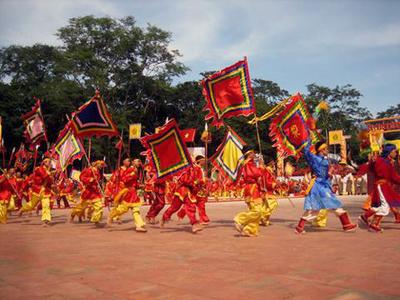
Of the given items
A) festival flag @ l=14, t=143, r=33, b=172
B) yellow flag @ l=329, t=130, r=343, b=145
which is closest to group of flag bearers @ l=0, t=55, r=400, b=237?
festival flag @ l=14, t=143, r=33, b=172

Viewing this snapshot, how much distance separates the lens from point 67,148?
1400 centimetres

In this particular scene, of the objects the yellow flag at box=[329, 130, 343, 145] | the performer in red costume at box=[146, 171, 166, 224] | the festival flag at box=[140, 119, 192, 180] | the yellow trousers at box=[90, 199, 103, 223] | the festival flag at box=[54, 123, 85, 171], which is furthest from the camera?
the yellow flag at box=[329, 130, 343, 145]

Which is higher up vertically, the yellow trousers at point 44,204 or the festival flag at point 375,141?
the festival flag at point 375,141

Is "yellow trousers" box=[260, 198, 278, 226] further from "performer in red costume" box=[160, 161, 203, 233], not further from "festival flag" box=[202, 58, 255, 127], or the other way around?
"festival flag" box=[202, 58, 255, 127]

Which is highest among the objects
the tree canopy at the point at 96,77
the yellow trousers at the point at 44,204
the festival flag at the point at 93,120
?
the tree canopy at the point at 96,77

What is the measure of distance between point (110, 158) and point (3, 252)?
33.8 meters

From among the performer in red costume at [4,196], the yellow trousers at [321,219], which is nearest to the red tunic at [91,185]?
the performer in red costume at [4,196]

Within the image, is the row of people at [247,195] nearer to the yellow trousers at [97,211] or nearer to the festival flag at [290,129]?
the yellow trousers at [97,211]

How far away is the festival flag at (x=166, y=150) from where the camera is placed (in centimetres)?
1029

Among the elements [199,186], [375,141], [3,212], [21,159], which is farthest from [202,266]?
[21,159]

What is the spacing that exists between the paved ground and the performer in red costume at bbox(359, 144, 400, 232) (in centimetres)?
40

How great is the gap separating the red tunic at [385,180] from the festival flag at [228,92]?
3.06 metres

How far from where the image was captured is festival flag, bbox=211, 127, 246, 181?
11016 mm

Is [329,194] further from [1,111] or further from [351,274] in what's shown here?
[1,111]
